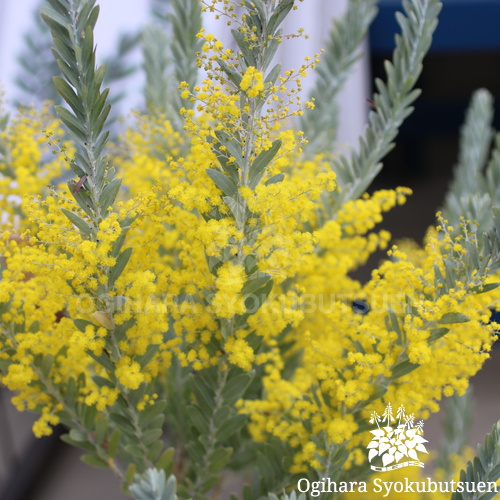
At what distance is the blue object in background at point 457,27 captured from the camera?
1438 millimetres

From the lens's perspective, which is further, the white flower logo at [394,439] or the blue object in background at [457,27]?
the blue object in background at [457,27]

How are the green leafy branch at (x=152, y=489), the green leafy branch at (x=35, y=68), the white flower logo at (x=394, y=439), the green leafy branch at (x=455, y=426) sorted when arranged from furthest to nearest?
1. the green leafy branch at (x=35, y=68)
2. the green leafy branch at (x=455, y=426)
3. the white flower logo at (x=394, y=439)
4. the green leafy branch at (x=152, y=489)

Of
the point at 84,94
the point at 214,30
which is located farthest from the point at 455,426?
the point at 214,30

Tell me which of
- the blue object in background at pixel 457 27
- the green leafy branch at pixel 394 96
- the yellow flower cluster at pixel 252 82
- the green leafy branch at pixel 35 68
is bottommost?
the yellow flower cluster at pixel 252 82

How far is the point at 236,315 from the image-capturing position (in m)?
0.37

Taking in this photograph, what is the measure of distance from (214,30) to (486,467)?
100 centimetres

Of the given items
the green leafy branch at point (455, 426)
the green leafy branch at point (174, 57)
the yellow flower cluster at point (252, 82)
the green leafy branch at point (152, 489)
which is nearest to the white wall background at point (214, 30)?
the green leafy branch at point (174, 57)

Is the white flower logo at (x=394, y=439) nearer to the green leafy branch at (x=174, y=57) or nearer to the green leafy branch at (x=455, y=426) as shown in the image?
the green leafy branch at (x=174, y=57)

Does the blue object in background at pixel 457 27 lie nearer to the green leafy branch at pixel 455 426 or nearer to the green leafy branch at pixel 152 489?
the green leafy branch at pixel 455 426

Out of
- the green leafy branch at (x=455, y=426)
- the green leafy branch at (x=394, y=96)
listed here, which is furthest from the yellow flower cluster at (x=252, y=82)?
the green leafy branch at (x=455, y=426)

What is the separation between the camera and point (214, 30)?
1.12 metres

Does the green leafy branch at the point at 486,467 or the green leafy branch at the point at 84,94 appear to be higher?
the green leafy branch at the point at 84,94

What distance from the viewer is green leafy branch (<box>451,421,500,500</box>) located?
0.35 metres

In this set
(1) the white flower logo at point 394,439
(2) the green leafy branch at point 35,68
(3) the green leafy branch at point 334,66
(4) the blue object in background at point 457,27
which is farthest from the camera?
(4) the blue object in background at point 457,27
